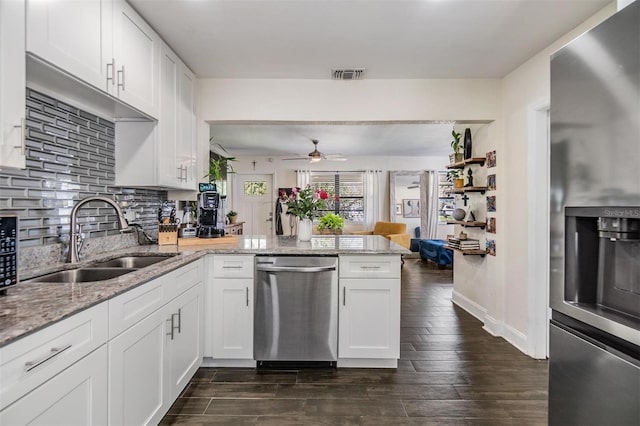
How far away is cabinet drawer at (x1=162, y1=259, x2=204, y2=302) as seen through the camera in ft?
6.09

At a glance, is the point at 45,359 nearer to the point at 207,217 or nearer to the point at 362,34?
the point at 207,217

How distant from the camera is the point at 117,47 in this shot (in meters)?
1.88

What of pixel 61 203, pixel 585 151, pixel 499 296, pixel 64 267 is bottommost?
pixel 499 296

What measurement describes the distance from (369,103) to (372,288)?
1.77 m

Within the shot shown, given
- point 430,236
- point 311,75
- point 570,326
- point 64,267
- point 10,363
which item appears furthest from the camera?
point 430,236

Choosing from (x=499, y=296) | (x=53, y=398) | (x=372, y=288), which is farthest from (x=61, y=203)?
(x=499, y=296)

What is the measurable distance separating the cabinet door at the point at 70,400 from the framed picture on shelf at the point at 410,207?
740 cm

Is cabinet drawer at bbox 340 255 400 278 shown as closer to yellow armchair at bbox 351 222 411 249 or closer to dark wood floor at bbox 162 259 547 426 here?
dark wood floor at bbox 162 259 547 426

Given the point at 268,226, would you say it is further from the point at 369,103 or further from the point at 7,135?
the point at 7,135

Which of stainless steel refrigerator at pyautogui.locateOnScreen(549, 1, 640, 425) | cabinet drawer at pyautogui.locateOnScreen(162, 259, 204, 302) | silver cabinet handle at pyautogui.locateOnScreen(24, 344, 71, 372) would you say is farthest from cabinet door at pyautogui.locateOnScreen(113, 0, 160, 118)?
stainless steel refrigerator at pyautogui.locateOnScreen(549, 1, 640, 425)

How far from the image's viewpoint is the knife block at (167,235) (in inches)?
105

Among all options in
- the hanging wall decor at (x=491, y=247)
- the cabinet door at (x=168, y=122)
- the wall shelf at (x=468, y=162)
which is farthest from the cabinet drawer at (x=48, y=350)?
the wall shelf at (x=468, y=162)

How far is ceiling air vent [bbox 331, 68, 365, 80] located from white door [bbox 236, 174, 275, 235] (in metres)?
5.07

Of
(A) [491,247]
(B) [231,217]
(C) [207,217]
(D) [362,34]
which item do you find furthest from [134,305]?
(B) [231,217]
